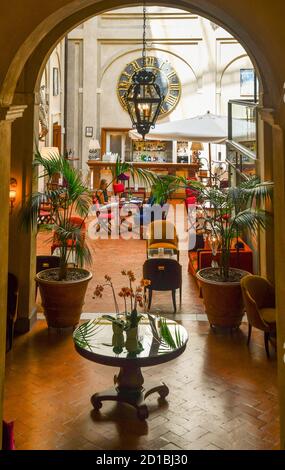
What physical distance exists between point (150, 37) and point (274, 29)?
669 inches

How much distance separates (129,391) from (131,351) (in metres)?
0.53

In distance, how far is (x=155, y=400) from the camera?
531 cm

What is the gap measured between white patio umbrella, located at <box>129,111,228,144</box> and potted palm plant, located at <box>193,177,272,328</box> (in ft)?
13.8

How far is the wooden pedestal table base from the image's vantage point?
201 inches

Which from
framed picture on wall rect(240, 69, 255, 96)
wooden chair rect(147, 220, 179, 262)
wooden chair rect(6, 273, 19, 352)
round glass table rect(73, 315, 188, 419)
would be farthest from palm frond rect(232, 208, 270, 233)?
framed picture on wall rect(240, 69, 255, 96)

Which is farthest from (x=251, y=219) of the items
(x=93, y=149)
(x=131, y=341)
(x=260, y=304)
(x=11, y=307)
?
(x=93, y=149)

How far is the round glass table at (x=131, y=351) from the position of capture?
4859 millimetres

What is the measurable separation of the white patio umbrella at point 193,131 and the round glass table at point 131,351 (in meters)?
6.44

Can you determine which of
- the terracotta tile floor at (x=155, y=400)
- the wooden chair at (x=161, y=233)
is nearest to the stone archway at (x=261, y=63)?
the terracotta tile floor at (x=155, y=400)

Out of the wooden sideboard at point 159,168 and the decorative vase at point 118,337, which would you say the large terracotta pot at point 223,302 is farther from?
the wooden sideboard at point 159,168

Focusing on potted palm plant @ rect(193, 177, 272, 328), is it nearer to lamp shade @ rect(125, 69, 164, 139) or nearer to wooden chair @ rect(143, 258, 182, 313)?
wooden chair @ rect(143, 258, 182, 313)

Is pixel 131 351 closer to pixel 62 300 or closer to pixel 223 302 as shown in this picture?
pixel 62 300

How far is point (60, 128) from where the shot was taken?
19.2 meters

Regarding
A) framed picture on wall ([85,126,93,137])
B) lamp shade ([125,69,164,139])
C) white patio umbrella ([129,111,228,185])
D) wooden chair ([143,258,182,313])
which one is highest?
framed picture on wall ([85,126,93,137])
